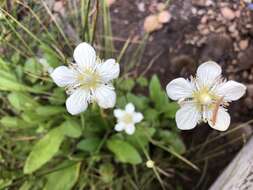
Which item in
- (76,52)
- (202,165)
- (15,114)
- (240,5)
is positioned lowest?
(202,165)

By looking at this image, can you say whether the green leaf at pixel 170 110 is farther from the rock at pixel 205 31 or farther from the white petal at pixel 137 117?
the rock at pixel 205 31

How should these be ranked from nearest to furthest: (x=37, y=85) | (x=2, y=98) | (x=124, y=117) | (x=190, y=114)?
(x=190, y=114), (x=124, y=117), (x=37, y=85), (x=2, y=98)

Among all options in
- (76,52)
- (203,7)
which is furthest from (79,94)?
(203,7)

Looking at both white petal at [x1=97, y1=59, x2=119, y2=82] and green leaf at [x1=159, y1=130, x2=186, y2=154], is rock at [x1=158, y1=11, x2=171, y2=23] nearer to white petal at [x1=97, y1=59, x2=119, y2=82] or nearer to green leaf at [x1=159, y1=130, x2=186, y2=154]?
green leaf at [x1=159, y1=130, x2=186, y2=154]

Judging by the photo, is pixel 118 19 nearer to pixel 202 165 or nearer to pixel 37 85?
pixel 37 85

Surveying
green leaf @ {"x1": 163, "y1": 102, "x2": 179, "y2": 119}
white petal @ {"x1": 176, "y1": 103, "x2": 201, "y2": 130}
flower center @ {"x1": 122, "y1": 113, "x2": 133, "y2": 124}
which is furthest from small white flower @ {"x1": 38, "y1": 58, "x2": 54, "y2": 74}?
white petal @ {"x1": 176, "y1": 103, "x2": 201, "y2": 130}

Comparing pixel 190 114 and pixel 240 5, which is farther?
pixel 240 5

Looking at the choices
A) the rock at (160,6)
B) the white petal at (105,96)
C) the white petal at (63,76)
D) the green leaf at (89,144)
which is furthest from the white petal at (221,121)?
the rock at (160,6)
